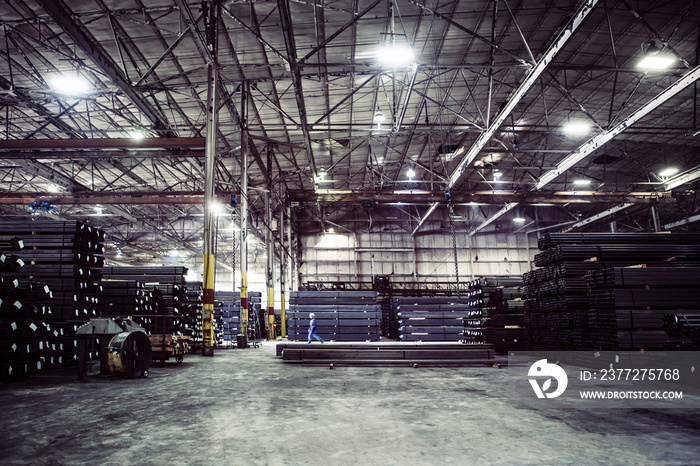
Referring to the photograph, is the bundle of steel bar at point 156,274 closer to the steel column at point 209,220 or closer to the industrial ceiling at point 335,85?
the steel column at point 209,220

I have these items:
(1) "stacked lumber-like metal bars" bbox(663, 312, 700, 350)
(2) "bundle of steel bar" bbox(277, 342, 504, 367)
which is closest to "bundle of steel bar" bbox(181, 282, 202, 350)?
(2) "bundle of steel bar" bbox(277, 342, 504, 367)

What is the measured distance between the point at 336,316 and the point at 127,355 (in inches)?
425

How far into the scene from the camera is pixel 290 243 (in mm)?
26234

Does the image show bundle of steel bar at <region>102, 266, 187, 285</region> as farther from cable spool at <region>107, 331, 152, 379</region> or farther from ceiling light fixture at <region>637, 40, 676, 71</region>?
ceiling light fixture at <region>637, 40, 676, 71</region>

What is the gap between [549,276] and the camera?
9859mm

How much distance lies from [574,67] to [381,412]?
12.5 meters

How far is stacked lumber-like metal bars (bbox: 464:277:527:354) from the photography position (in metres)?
11.1

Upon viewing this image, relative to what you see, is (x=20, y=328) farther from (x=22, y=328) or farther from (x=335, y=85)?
(x=335, y=85)

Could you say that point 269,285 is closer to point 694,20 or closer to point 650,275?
point 650,275

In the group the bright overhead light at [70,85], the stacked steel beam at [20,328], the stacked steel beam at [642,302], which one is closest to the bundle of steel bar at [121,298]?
the stacked steel beam at [20,328]

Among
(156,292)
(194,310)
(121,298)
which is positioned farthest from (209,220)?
(194,310)

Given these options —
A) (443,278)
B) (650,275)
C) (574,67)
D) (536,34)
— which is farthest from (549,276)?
(443,278)

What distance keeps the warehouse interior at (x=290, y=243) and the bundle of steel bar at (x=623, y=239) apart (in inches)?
2.3

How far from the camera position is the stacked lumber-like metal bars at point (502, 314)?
11065 millimetres
